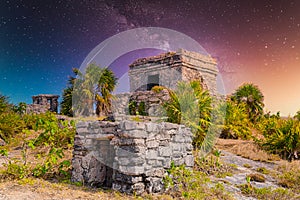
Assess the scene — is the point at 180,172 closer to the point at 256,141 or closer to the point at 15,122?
the point at 256,141

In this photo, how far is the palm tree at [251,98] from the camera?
16641 mm

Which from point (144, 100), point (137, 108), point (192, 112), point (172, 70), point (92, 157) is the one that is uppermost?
point (172, 70)

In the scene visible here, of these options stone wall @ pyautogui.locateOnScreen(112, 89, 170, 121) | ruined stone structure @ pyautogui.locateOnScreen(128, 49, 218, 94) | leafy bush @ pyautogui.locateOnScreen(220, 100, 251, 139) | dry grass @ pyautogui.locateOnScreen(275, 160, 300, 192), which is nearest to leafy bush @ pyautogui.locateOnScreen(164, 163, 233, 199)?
dry grass @ pyautogui.locateOnScreen(275, 160, 300, 192)

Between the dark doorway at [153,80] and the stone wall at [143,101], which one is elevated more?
the dark doorway at [153,80]

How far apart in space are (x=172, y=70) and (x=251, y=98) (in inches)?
215

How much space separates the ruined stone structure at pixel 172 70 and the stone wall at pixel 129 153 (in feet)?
32.1

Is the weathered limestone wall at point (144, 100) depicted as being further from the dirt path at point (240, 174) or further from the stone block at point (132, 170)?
the stone block at point (132, 170)

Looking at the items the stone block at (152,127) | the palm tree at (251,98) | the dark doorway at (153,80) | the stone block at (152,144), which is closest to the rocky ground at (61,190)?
the stone block at (152,144)

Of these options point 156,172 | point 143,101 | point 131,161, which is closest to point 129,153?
point 131,161

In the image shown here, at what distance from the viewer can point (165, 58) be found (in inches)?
647

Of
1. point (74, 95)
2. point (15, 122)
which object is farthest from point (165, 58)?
point (15, 122)

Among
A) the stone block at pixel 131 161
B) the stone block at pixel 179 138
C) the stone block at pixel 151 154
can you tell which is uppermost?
the stone block at pixel 179 138

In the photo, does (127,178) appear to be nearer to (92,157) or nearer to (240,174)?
(92,157)

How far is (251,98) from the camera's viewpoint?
16.9m
